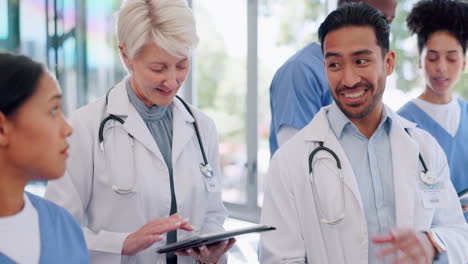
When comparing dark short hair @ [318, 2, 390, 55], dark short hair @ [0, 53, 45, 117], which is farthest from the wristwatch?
dark short hair @ [0, 53, 45, 117]

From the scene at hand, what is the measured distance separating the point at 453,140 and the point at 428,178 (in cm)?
58

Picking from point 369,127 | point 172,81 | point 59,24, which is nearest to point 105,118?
point 172,81

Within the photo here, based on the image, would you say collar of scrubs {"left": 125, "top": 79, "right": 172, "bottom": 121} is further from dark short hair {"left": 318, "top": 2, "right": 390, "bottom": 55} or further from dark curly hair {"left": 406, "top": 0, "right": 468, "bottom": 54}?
dark curly hair {"left": 406, "top": 0, "right": 468, "bottom": 54}

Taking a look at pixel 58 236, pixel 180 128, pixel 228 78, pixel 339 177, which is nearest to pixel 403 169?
pixel 339 177

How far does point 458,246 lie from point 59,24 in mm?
4085

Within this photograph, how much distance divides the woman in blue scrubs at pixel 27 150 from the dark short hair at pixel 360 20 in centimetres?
89

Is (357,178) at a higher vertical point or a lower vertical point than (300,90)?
lower

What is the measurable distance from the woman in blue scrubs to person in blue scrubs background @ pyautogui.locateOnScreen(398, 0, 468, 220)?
1.51 metres

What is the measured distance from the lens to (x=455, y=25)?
229 cm

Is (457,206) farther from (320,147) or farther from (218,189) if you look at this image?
(218,189)

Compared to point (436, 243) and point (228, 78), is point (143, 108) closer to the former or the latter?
point (436, 243)

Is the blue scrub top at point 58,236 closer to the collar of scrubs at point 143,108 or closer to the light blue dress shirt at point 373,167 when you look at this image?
the collar of scrubs at point 143,108

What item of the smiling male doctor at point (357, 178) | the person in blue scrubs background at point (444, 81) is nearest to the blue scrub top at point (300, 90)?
the smiling male doctor at point (357, 178)

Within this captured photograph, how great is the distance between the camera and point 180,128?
1.95 m
